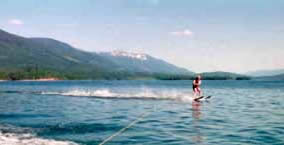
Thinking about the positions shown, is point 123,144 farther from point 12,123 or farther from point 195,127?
point 12,123

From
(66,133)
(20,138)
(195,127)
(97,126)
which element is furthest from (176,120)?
(20,138)

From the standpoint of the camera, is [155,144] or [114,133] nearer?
[155,144]

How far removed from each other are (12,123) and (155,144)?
13.6 m

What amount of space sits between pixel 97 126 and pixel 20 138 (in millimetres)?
6051

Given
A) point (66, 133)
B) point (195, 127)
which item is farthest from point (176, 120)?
point (66, 133)

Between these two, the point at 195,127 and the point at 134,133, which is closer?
the point at 134,133

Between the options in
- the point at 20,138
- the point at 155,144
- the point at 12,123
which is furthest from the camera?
the point at 12,123

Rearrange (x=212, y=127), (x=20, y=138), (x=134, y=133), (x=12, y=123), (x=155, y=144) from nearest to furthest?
(x=155, y=144) < (x=20, y=138) < (x=134, y=133) < (x=212, y=127) < (x=12, y=123)

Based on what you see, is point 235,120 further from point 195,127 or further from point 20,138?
point 20,138

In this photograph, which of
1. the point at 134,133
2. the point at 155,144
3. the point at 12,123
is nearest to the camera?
the point at 155,144

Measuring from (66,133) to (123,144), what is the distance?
5.04 metres

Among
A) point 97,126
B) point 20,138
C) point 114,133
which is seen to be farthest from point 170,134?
point 20,138

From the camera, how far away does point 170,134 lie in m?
21.7

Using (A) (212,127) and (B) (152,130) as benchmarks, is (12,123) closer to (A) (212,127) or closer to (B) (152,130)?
(B) (152,130)
